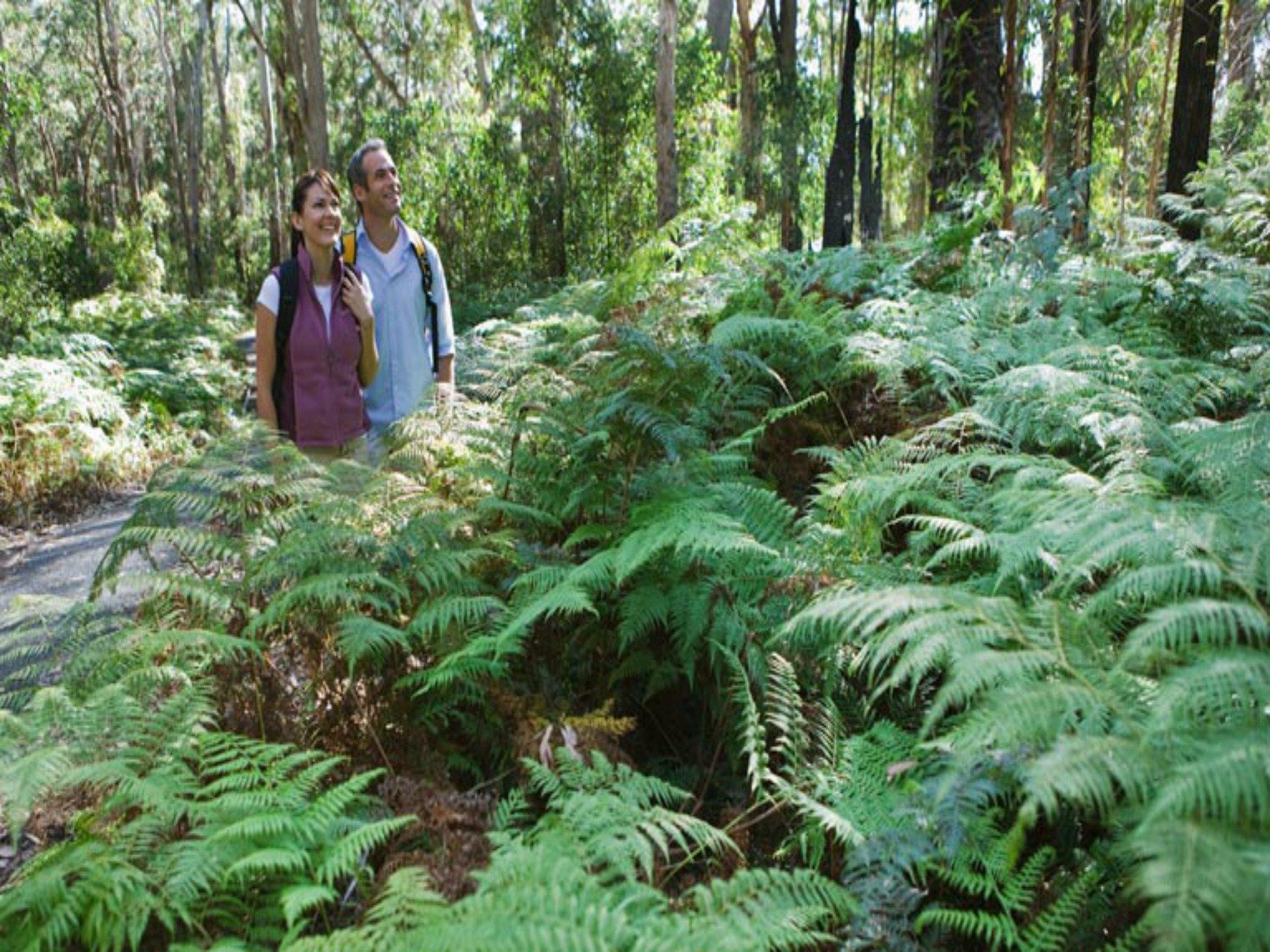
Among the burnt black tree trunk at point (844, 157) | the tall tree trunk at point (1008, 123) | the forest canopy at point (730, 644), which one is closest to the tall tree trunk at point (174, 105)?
the burnt black tree trunk at point (844, 157)

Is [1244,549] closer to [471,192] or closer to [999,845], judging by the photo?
[999,845]

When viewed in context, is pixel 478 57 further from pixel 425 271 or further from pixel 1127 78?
pixel 425 271

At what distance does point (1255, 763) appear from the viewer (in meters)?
1.44

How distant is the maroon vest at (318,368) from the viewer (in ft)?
14.0

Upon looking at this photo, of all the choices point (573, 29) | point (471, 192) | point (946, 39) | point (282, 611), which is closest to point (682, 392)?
point (282, 611)

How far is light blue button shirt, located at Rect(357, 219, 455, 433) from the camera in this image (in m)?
4.73

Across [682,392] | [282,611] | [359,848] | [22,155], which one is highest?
[22,155]

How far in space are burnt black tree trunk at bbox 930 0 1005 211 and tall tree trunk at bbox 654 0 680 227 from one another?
4.67 metres

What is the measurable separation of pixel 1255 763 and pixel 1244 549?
0.60 m

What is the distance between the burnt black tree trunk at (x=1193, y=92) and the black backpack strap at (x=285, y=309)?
256 inches

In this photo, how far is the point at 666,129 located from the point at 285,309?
984 centimetres

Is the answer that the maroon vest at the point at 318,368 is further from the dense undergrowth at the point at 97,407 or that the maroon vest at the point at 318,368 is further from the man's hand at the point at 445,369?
the dense undergrowth at the point at 97,407

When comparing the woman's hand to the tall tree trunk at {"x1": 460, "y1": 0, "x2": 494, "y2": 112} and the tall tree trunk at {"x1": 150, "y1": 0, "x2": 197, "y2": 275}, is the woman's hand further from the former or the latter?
the tall tree trunk at {"x1": 150, "y1": 0, "x2": 197, "y2": 275}

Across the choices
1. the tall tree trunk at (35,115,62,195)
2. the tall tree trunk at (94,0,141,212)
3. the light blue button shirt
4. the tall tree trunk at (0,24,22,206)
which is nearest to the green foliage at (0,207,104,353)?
the tall tree trunk at (0,24,22,206)
